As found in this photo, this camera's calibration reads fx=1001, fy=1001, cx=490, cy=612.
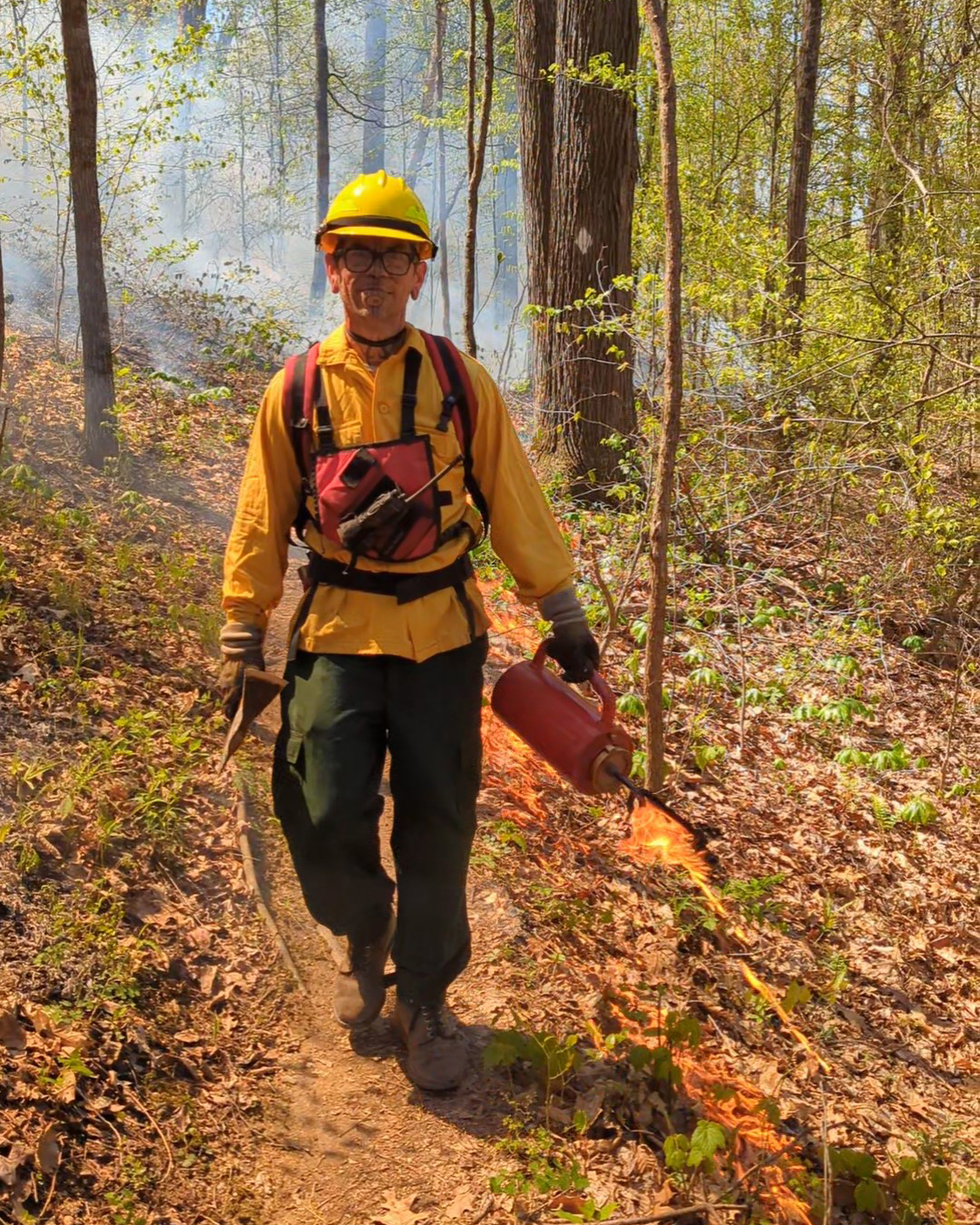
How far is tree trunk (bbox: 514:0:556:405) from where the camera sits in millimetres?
9344

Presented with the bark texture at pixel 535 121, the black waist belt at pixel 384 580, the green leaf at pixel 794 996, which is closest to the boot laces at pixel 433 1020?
the black waist belt at pixel 384 580

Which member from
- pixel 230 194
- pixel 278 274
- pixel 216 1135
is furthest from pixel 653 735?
pixel 230 194

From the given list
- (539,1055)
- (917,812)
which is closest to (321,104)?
(917,812)

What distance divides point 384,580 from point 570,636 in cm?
64

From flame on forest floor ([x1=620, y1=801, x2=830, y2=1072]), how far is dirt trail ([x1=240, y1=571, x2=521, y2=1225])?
1163mm

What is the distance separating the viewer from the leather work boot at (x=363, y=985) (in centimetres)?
346

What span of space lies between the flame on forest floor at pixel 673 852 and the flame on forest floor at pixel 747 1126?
0.76 m

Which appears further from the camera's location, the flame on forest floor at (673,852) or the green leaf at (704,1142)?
the flame on forest floor at (673,852)

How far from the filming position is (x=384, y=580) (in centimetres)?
307

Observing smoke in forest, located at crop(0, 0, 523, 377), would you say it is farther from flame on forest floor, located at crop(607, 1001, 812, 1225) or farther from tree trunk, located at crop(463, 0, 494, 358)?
flame on forest floor, located at crop(607, 1001, 812, 1225)

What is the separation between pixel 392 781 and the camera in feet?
10.5

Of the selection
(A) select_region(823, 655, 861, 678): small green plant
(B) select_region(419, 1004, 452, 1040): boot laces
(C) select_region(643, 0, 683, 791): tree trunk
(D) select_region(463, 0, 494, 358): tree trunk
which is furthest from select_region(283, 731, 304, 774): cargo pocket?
(D) select_region(463, 0, 494, 358): tree trunk

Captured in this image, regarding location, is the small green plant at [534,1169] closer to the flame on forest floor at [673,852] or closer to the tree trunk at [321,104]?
the flame on forest floor at [673,852]

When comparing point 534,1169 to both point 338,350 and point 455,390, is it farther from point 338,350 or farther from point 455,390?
point 338,350
